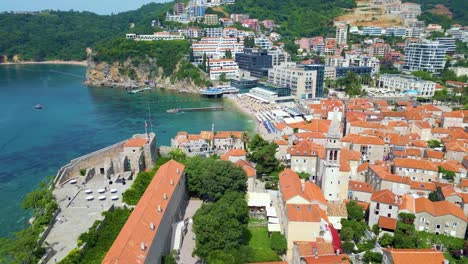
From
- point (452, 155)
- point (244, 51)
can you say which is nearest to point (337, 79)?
point (244, 51)

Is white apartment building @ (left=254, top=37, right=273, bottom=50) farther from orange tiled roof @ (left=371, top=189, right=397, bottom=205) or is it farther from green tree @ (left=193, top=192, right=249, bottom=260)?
green tree @ (left=193, top=192, right=249, bottom=260)

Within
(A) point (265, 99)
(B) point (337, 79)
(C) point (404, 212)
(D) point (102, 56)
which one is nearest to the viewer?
(C) point (404, 212)

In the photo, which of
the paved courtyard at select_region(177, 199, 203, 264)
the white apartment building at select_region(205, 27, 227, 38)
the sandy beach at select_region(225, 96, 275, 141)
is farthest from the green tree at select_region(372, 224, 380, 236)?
the white apartment building at select_region(205, 27, 227, 38)

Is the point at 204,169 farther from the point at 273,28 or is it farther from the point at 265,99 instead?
the point at 273,28

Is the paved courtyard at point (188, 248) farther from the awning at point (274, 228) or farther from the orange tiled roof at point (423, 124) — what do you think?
the orange tiled roof at point (423, 124)

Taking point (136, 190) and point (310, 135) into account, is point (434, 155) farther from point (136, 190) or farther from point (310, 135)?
point (136, 190)

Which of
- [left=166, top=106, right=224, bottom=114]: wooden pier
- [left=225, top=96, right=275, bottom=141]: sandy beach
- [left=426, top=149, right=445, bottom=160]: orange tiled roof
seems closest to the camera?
[left=426, top=149, right=445, bottom=160]: orange tiled roof

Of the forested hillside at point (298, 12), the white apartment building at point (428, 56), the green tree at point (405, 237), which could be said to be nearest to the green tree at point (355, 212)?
the green tree at point (405, 237)
